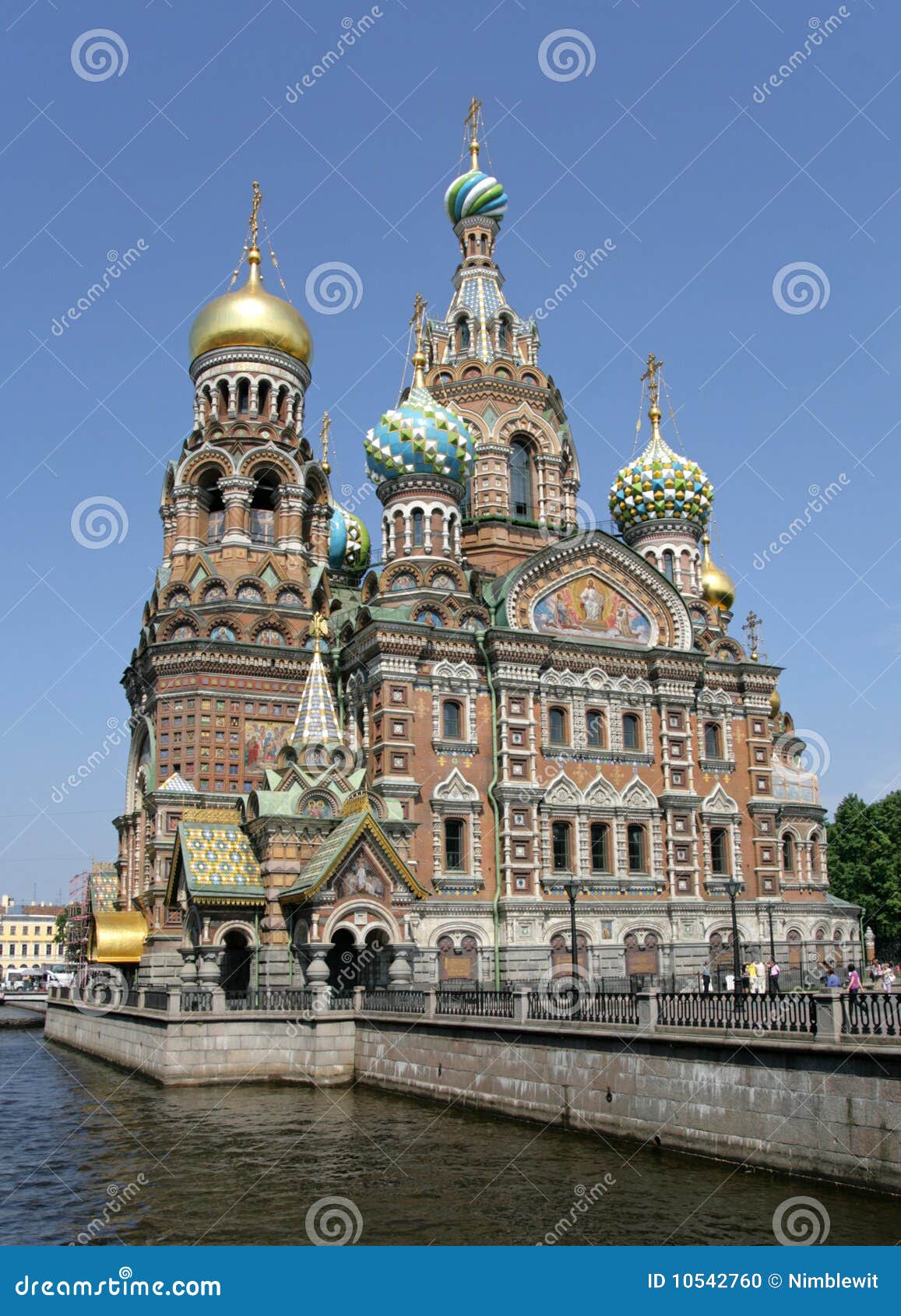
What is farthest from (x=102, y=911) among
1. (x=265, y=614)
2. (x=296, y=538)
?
(x=296, y=538)

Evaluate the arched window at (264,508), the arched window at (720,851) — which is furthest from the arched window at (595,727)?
the arched window at (264,508)

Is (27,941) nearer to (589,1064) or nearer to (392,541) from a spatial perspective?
(392,541)

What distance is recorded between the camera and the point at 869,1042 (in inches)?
519

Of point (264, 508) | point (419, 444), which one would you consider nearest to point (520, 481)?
point (419, 444)

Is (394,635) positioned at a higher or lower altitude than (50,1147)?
higher

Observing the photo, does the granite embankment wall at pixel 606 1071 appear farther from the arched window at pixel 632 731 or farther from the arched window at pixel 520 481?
the arched window at pixel 520 481

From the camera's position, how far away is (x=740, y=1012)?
15.4 m

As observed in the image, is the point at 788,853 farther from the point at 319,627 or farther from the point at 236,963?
the point at 236,963

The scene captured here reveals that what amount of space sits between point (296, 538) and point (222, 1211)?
26290mm

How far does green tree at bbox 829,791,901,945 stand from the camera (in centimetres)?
4759

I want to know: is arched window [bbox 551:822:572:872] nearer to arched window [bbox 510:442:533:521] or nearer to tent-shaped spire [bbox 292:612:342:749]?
tent-shaped spire [bbox 292:612:342:749]

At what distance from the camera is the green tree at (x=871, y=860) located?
47594mm

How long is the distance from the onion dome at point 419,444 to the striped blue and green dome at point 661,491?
656 centimetres

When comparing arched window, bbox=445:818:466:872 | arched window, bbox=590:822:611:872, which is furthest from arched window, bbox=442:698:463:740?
arched window, bbox=590:822:611:872
